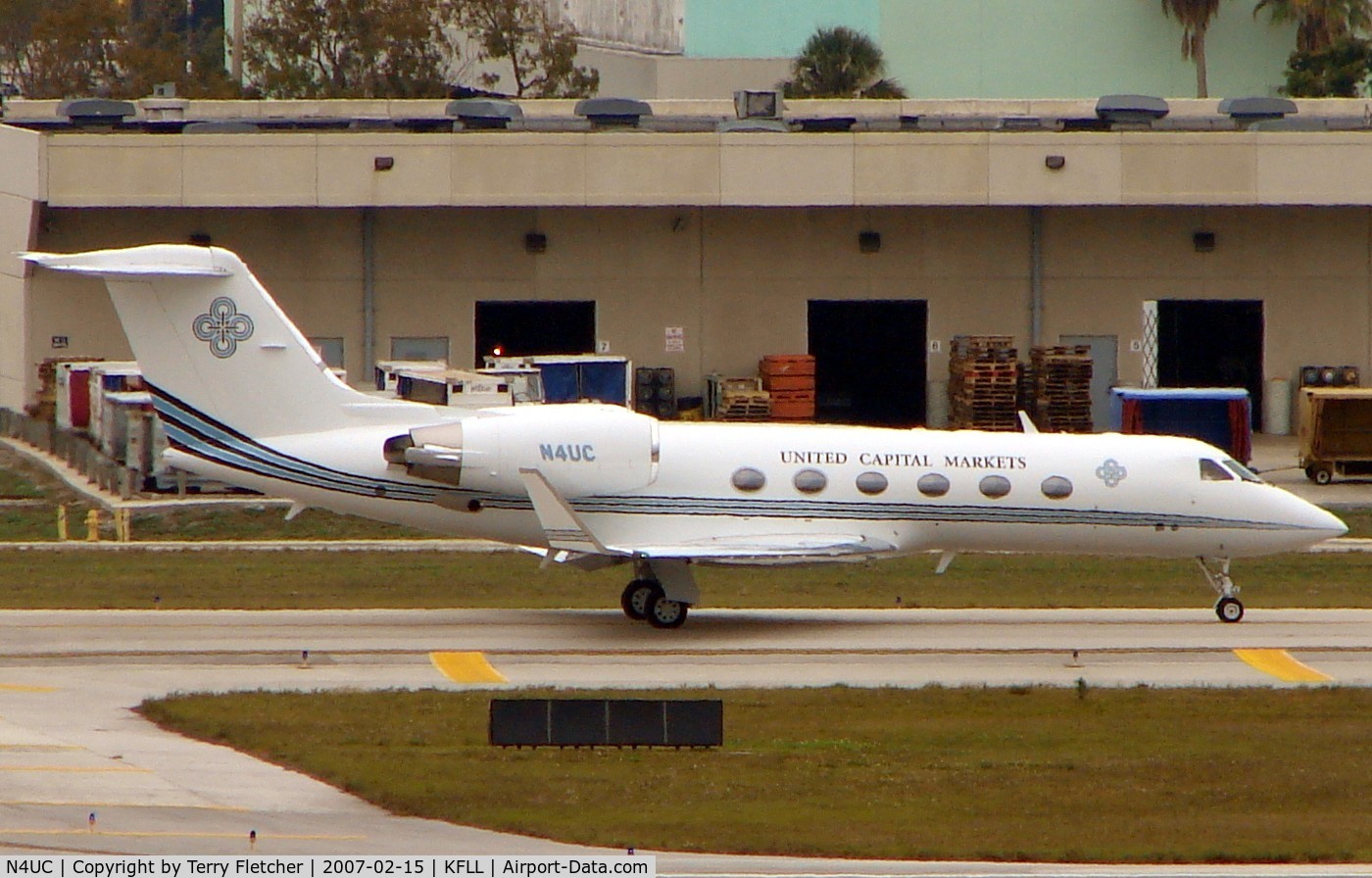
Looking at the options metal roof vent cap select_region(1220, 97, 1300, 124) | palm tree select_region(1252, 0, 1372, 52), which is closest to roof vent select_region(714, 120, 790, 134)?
metal roof vent cap select_region(1220, 97, 1300, 124)

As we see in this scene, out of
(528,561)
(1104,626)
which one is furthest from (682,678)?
(528,561)

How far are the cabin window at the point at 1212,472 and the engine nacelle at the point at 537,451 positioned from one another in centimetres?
775

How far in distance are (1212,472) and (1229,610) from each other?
1.96 m

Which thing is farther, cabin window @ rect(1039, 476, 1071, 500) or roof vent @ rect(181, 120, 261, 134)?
roof vent @ rect(181, 120, 261, 134)

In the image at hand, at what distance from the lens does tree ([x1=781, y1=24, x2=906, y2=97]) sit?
309ft

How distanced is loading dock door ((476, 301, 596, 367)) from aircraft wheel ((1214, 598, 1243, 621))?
96.0 feet

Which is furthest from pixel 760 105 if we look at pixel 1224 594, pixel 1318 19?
pixel 1318 19

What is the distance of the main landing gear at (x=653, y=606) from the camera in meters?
27.2

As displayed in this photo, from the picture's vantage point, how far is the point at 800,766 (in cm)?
1844

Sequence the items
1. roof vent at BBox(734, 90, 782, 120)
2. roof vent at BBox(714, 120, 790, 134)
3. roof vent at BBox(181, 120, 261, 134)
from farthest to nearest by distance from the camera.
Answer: roof vent at BBox(734, 90, 782, 120) → roof vent at BBox(181, 120, 261, 134) → roof vent at BBox(714, 120, 790, 134)

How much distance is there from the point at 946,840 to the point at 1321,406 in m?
34.2

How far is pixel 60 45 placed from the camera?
333 feet

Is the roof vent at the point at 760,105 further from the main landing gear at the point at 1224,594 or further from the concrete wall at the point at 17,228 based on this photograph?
the main landing gear at the point at 1224,594

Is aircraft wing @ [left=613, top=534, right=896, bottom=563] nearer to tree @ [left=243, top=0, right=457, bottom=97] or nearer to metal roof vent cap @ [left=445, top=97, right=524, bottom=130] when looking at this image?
metal roof vent cap @ [left=445, top=97, right=524, bottom=130]
